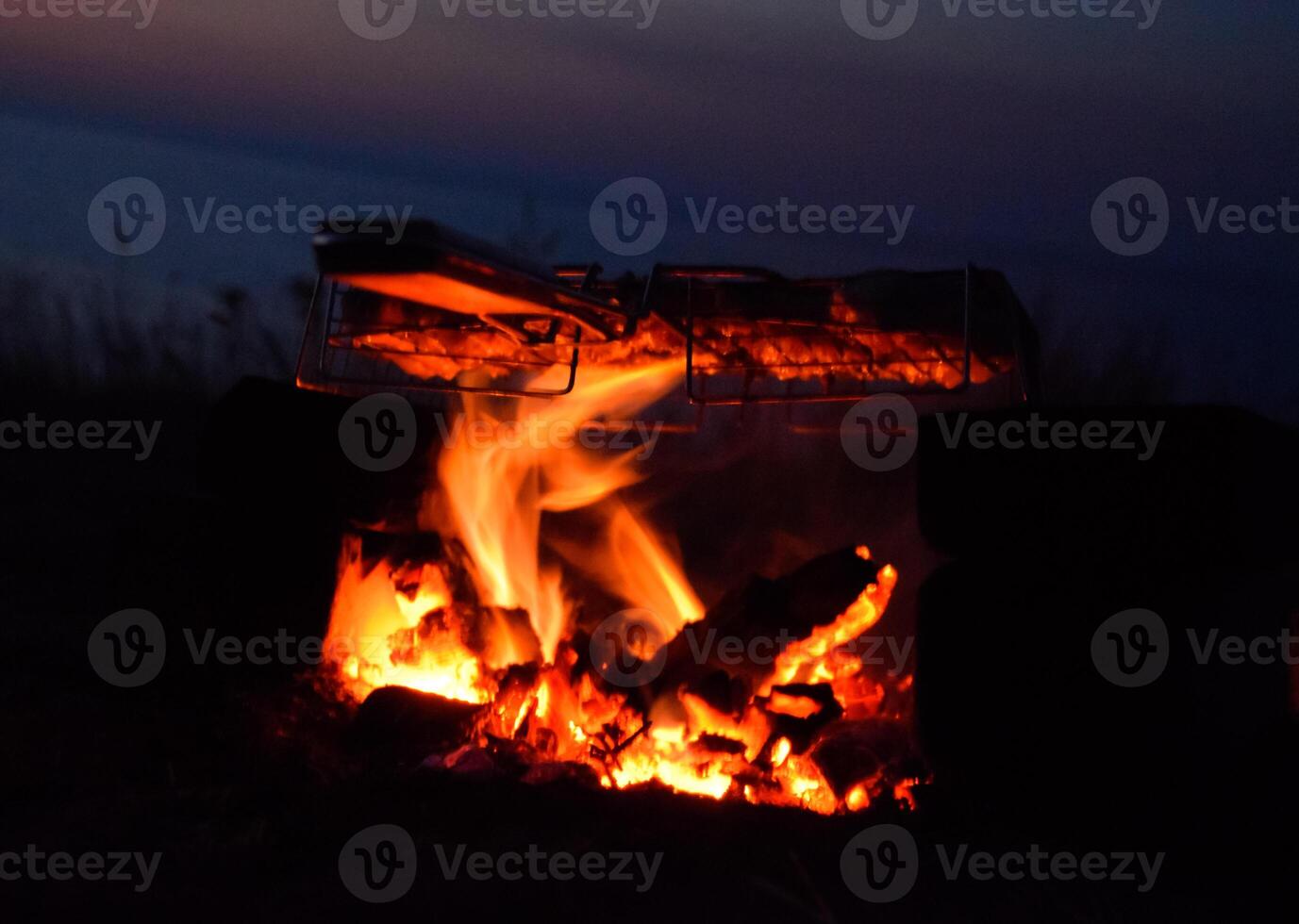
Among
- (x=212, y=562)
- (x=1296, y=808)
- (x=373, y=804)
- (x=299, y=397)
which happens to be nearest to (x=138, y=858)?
(x=373, y=804)

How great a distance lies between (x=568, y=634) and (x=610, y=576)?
0.34m

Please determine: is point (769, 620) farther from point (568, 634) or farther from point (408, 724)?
point (408, 724)

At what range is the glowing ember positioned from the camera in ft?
11.4

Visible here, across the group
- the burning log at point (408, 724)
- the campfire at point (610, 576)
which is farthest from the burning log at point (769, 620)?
the burning log at point (408, 724)

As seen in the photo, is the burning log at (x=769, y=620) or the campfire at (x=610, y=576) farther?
the burning log at (x=769, y=620)

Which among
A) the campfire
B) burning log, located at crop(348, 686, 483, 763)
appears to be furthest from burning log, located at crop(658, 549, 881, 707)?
burning log, located at crop(348, 686, 483, 763)

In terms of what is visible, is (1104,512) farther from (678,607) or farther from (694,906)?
(678,607)

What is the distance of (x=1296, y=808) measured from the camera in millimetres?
3236

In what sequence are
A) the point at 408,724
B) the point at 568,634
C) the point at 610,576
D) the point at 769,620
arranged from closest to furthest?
1. the point at 408,724
2. the point at 769,620
3. the point at 568,634
4. the point at 610,576

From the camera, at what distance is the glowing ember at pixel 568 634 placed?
3475 mm

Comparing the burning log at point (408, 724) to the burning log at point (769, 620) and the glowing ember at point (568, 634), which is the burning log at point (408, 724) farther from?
→ the burning log at point (769, 620)

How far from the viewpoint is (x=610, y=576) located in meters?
4.54

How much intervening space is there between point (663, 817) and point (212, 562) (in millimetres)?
→ 1773

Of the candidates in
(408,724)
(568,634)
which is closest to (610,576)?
(568,634)
